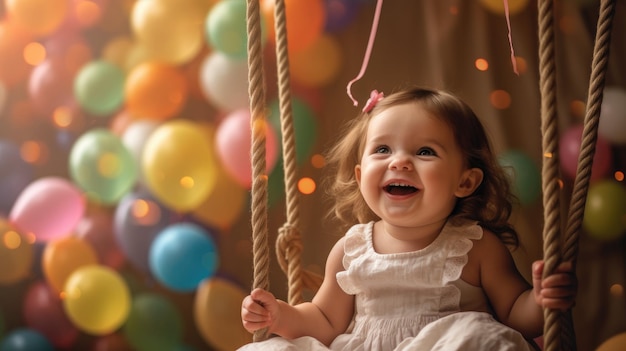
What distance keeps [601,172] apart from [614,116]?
0.12 m

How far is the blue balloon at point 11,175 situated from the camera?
5.87 feet

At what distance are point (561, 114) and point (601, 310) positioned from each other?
44cm

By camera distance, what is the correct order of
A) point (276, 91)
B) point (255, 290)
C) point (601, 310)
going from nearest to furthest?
point (255, 290) < point (601, 310) < point (276, 91)

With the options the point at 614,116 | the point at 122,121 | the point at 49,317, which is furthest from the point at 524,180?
the point at 49,317

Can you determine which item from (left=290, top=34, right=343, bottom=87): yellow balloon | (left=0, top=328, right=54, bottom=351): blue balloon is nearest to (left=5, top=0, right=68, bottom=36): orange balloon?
(left=290, top=34, right=343, bottom=87): yellow balloon

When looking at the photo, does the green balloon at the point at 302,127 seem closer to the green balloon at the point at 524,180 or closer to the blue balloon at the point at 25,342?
the green balloon at the point at 524,180

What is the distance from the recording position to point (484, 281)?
958 millimetres

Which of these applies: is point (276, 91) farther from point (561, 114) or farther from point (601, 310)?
point (601, 310)

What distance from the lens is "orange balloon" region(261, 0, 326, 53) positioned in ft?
5.19

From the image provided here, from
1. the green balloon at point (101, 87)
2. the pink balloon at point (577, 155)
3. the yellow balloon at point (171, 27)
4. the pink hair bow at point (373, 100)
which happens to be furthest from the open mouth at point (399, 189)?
the green balloon at point (101, 87)

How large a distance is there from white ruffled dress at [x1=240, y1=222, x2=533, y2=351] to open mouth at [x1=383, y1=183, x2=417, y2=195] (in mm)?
81

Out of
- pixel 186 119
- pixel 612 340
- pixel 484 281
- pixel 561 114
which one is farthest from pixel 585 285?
pixel 186 119

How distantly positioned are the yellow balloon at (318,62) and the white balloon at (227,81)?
0.13 metres

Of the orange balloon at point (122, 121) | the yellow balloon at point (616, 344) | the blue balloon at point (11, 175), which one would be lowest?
the yellow balloon at point (616, 344)
